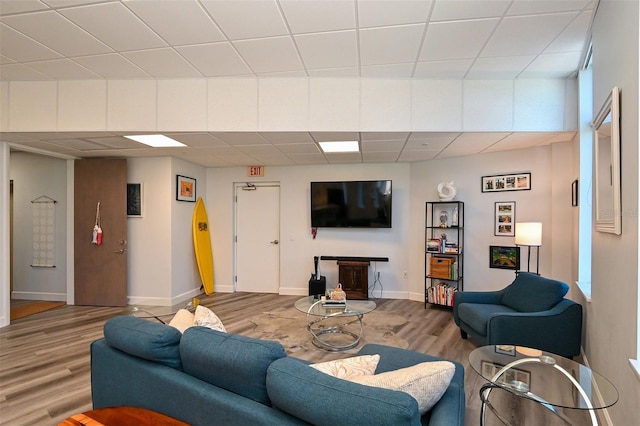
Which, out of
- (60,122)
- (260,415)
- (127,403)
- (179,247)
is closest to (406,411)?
(260,415)

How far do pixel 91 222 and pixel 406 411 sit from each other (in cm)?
566

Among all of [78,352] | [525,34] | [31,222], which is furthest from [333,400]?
[31,222]

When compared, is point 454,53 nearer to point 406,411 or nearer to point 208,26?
point 208,26

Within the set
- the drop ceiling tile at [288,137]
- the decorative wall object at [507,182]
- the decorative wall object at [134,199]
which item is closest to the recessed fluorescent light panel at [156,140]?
the decorative wall object at [134,199]

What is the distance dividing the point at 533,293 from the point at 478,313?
0.65 m

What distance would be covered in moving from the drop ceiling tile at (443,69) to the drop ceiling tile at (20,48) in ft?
11.8

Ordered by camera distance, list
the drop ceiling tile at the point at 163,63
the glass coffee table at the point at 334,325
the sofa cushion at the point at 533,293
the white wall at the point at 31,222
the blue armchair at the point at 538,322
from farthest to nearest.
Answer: the white wall at the point at 31,222, the glass coffee table at the point at 334,325, the sofa cushion at the point at 533,293, the drop ceiling tile at the point at 163,63, the blue armchair at the point at 538,322

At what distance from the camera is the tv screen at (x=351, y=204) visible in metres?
5.45

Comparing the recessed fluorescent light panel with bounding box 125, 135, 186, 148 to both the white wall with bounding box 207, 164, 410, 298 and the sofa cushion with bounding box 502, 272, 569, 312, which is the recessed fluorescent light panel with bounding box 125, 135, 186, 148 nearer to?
the white wall with bounding box 207, 164, 410, 298

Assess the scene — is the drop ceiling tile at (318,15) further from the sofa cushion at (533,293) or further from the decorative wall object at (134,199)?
the decorative wall object at (134,199)

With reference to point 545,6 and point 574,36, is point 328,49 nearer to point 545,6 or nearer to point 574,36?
point 545,6

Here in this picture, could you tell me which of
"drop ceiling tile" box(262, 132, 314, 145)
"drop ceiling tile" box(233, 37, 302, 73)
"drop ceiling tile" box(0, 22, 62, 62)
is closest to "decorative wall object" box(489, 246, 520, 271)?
"drop ceiling tile" box(262, 132, 314, 145)

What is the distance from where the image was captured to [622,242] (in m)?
1.81

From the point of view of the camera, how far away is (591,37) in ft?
8.69
